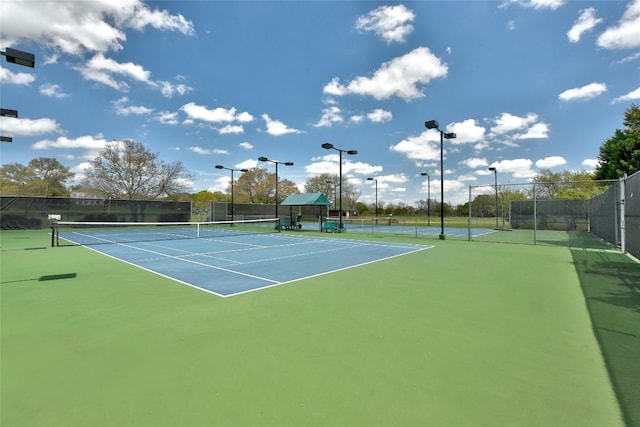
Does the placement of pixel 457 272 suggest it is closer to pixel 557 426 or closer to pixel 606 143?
pixel 557 426

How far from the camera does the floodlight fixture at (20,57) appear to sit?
6379mm

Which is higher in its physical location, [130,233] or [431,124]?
[431,124]

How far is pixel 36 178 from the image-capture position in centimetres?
4522

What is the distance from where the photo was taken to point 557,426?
94.0 inches

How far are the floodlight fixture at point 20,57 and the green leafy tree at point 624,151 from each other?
31782 mm

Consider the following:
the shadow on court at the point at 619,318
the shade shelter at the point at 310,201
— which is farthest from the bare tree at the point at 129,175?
the shadow on court at the point at 619,318

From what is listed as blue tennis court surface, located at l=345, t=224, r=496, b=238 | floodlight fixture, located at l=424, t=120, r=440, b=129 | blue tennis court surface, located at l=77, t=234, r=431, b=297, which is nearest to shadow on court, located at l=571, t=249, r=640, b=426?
blue tennis court surface, located at l=77, t=234, r=431, b=297

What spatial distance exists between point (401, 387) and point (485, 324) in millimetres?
2368

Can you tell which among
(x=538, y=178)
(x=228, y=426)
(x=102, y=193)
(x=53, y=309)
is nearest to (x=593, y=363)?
(x=228, y=426)

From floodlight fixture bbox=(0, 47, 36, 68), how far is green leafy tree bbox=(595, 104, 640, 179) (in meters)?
31.8

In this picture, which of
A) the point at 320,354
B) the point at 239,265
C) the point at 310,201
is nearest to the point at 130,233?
the point at 310,201

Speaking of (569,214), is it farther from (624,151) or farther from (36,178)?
(36,178)

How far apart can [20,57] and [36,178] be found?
52555 millimetres

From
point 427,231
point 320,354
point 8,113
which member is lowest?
point 320,354
